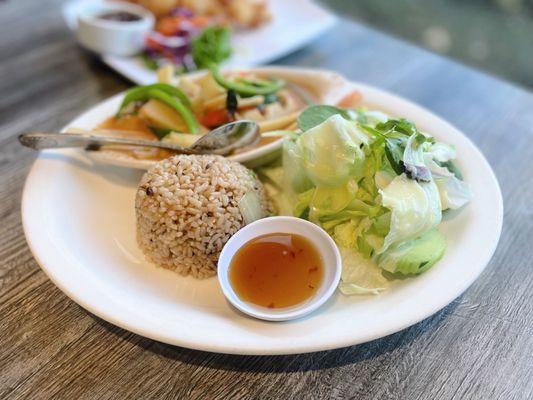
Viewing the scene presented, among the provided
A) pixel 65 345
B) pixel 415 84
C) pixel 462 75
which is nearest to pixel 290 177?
pixel 65 345

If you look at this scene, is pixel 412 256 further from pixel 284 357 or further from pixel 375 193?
pixel 284 357

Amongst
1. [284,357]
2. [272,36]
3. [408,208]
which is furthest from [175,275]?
[272,36]

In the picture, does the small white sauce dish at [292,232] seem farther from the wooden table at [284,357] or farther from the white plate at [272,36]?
the white plate at [272,36]

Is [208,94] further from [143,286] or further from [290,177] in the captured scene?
[143,286]

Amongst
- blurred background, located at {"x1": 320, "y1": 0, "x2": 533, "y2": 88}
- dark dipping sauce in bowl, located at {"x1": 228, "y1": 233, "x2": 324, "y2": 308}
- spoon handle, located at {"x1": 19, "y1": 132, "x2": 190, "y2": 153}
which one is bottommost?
blurred background, located at {"x1": 320, "y1": 0, "x2": 533, "y2": 88}

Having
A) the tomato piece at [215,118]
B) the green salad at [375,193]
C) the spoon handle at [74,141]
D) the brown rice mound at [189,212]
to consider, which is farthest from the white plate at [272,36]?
the green salad at [375,193]

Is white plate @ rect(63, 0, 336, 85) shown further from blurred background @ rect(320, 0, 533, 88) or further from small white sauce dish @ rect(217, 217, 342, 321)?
blurred background @ rect(320, 0, 533, 88)

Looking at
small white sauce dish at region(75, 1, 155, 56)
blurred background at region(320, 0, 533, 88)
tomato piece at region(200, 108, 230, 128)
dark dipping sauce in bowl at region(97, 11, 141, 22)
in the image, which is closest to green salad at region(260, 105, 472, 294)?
tomato piece at region(200, 108, 230, 128)
